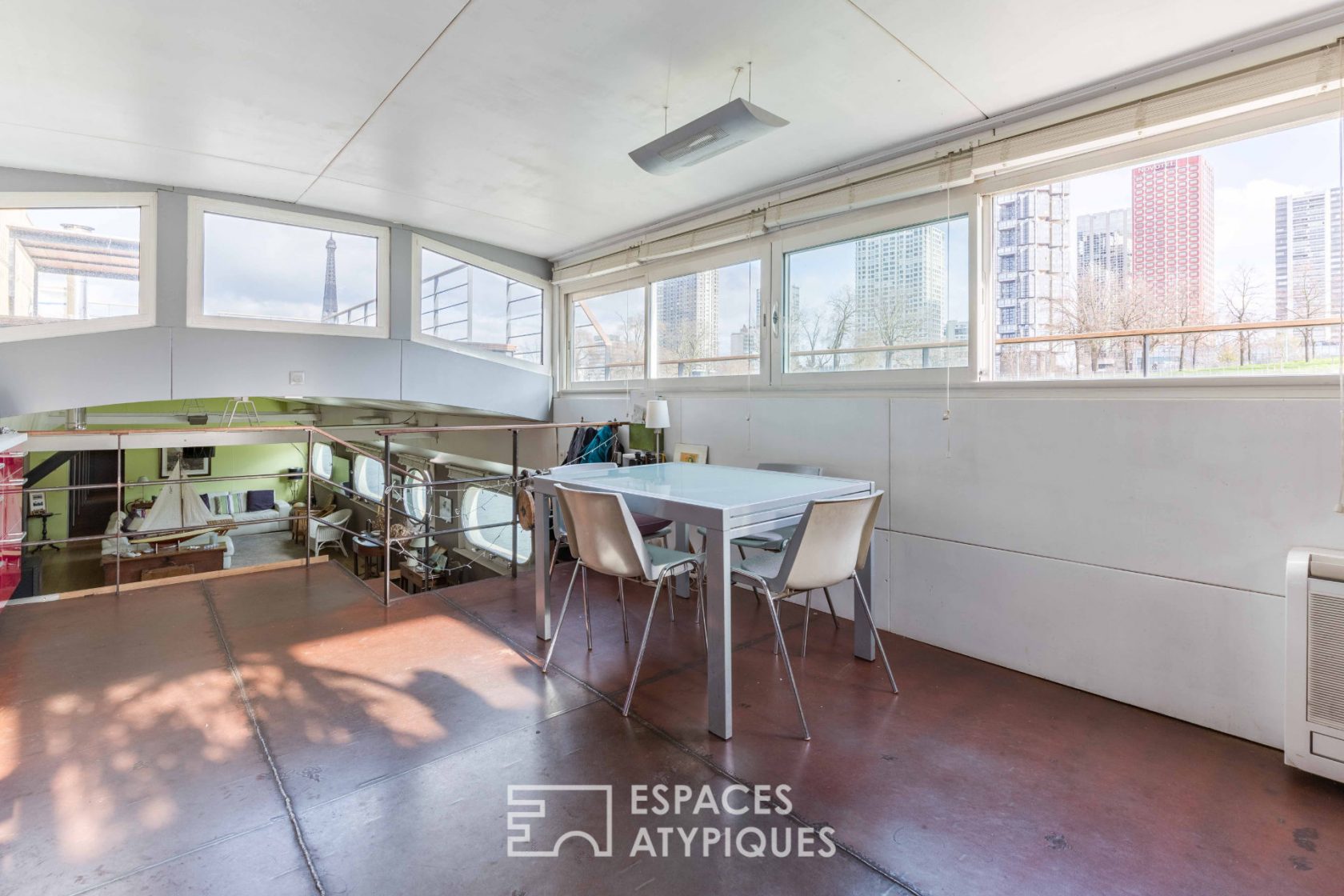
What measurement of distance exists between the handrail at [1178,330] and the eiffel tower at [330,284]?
493cm

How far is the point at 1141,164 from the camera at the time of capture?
2727 millimetres

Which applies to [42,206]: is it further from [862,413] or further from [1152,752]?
[1152,752]

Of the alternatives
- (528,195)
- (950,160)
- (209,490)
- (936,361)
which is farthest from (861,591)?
(209,490)

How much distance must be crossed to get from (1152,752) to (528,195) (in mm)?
4625

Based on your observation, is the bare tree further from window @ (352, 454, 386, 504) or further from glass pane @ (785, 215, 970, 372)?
window @ (352, 454, 386, 504)

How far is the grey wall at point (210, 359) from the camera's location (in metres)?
3.94

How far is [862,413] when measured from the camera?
3.63 metres

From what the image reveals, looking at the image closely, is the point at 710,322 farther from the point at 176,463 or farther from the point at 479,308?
the point at 176,463

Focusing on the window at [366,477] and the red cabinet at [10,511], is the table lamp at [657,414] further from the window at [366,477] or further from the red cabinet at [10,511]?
the window at [366,477]

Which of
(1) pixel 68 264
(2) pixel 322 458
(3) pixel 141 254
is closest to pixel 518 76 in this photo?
(3) pixel 141 254

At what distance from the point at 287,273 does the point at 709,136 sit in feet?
12.7

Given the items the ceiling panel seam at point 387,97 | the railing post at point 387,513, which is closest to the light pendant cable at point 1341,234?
the ceiling panel seam at point 387,97

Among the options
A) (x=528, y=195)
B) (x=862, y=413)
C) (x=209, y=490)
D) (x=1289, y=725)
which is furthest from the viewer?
(x=209, y=490)

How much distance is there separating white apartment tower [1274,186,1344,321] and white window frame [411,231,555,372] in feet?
17.9
